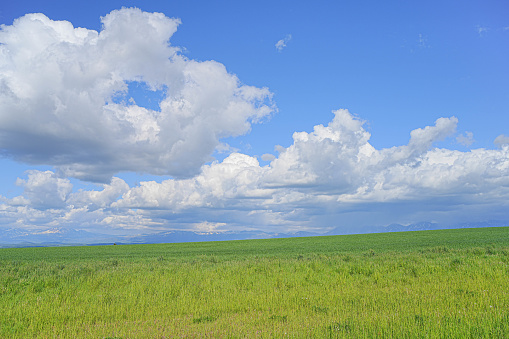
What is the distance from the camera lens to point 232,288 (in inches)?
657

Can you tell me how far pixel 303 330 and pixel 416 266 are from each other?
13.1 metres

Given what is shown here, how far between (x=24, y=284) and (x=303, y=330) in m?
16.1

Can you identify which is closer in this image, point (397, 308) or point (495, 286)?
point (397, 308)

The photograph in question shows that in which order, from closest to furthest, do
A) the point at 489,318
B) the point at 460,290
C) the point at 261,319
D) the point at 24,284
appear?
the point at 489,318
the point at 261,319
the point at 460,290
the point at 24,284

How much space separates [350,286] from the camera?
16.2 meters

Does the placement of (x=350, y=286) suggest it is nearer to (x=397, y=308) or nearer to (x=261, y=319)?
(x=397, y=308)

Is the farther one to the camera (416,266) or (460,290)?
(416,266)

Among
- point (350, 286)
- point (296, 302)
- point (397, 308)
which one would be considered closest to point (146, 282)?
point (296, 302)

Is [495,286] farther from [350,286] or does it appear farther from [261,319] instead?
[261,319]

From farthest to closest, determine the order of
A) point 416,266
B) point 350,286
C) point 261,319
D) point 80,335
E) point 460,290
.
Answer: point 416,266 → point 350,286 → point 460,290 → point 261,319 → point 80,335

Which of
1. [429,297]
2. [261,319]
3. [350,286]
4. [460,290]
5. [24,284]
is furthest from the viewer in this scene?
[24,284]

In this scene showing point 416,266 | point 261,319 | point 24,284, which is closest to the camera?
point 261,319

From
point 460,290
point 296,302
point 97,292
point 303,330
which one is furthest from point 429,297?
point 97,292

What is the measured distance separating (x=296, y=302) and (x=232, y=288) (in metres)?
4.05
